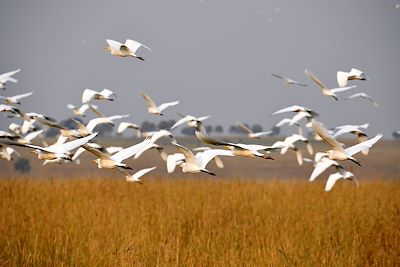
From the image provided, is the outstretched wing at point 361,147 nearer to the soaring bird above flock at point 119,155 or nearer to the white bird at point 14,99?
the soaring bird above flock at point 119,155

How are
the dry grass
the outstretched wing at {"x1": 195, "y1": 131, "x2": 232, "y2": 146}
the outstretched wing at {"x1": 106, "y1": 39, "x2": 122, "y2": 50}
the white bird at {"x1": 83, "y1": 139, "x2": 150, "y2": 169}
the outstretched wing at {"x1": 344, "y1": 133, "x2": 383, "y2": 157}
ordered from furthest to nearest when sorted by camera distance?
the outstretched wing at {"x1": 106, "y1": 39, "x2": 122, "y2": 50}, the dry grass, the outstretched wing at {"x1": 344, "y1": 133, "x2": 383, "y2": 157}, the white bird at {"x1": 83, "y1": 139, "x2": 150, "y2": 169}, the outstretched wing at {"x1": 195, "y1": 131, "x2": 232, "y2": 146}

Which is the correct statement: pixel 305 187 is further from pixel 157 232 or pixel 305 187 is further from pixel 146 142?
pixel 146 142

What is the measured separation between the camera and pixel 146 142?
14.2 ft

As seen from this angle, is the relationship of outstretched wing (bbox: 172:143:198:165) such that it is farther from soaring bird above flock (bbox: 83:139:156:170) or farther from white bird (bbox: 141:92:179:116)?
white bird (bbox: 141:92:179:116)

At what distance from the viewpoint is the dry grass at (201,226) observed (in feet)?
17.8

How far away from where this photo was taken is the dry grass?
544cm

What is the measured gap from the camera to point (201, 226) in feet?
24.0

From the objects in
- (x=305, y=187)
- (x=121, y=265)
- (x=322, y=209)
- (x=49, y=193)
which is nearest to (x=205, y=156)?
(x=121, y=265)

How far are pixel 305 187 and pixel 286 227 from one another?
4345 mm

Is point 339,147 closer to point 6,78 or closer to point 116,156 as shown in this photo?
point 116,156

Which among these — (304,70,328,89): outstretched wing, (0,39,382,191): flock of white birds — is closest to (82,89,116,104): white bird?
(0,39,382,191): flock of white birds

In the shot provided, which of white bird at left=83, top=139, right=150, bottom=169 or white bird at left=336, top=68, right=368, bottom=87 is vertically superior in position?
white bird at left=336, top=68, right=368, bottom=87

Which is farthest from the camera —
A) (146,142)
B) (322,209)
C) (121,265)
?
A: (322,209)

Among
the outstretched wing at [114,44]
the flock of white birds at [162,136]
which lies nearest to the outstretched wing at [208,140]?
the flock of white birds at [162,136]
